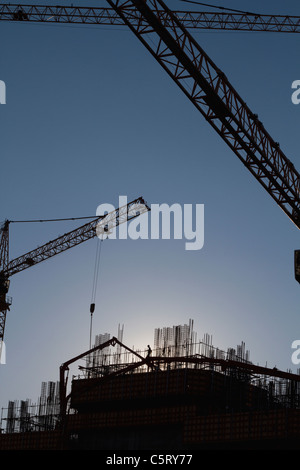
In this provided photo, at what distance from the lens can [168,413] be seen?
82.8 m

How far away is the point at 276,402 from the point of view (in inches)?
3268

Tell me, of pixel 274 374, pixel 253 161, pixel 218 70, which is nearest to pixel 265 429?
pixel 274 374

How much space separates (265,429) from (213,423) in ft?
23.7

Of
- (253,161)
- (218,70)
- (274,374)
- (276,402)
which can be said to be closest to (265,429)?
(274,374)

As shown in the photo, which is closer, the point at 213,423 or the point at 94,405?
the point at 213,423

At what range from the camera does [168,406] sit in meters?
85.5

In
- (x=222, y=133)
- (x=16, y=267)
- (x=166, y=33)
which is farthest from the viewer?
(x=16, y=267)

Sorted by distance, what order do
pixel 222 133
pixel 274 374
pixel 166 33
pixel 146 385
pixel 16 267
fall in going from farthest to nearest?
1. pixel 16 267
2. pixel 146 385
3. pixel 274 374
4. pixel 222 133
5. pixel 166 33

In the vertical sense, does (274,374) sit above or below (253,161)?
below

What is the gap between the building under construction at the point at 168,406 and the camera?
235 feet

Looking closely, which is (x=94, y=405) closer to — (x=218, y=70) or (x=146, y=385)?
(x=146, y=385)

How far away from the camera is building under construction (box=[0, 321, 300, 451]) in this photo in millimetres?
71688
